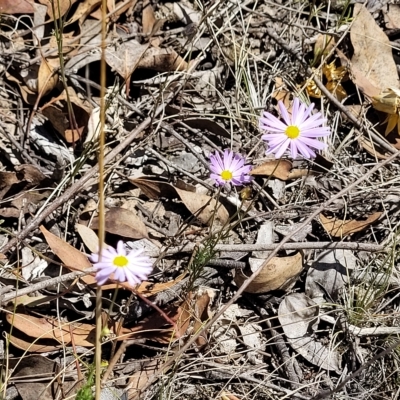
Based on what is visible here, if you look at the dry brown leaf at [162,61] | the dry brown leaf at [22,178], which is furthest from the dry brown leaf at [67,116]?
the dry brown leaf at [162,61]

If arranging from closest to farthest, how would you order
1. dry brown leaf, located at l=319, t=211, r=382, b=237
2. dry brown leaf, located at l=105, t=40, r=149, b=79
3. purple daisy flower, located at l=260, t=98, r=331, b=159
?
purple daisy flower, located at l=260, t=98, r=331, b=159, dry brown leaf, located at l=319, t=211, r=382, b=237, dry brown leaf, located at l=105, t=40, r=149, b=79

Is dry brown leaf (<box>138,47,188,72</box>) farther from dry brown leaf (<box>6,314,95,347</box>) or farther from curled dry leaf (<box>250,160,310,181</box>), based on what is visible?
dry brown leaf (<box>6,314,95,347</box>)

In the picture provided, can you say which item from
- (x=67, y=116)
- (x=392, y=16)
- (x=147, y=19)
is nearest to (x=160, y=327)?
(x=67, y=116)

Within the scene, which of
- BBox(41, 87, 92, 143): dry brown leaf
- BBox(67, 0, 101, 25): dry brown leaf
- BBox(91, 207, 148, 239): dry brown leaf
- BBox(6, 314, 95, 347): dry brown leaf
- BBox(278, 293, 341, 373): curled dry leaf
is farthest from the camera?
BBox(67, 0, 101, 25): dry brown leaf

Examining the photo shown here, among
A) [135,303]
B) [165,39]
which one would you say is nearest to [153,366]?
[135,303]

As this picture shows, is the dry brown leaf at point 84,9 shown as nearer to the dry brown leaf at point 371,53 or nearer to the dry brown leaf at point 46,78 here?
the dry brown leaf at point 46,78

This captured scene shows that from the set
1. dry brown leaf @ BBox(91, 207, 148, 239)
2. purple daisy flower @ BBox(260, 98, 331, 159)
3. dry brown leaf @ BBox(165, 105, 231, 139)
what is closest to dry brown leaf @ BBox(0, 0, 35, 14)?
dry brown leaf @ BBox(165, 105, 231, 139)

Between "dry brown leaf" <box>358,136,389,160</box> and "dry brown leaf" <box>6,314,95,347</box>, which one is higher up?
"dry brown leaf" <box>358,136,389,160</box>

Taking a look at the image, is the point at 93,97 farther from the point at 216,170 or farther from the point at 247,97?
the point at 216,170
